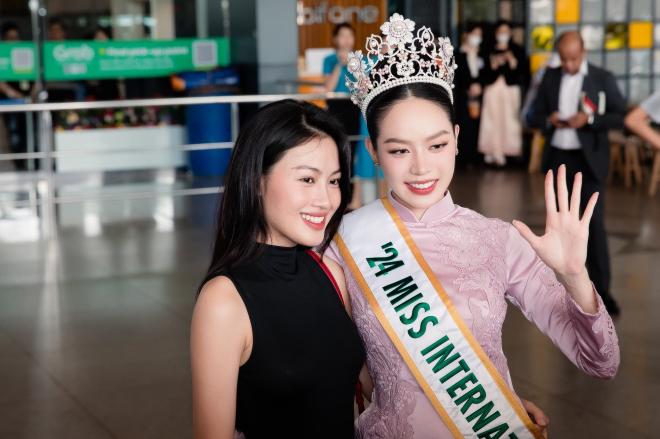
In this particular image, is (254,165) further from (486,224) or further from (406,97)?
(486,224)

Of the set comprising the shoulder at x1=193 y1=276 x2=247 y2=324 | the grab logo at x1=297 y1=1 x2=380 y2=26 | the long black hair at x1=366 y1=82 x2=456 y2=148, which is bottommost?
the shoulder at x1=193 y1=276 x2=247 y2=324

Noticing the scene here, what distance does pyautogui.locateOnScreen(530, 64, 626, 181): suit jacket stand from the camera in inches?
198

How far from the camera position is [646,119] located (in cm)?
409

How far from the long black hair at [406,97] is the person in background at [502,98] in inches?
342

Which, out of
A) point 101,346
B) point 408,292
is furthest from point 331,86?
point 408,292

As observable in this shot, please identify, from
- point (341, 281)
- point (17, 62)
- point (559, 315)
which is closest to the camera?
point (559, 315)

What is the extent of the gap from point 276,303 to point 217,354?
15 cm

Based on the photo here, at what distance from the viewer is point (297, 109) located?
1.77 meters

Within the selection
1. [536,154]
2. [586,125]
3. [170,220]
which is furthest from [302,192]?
[536,154]

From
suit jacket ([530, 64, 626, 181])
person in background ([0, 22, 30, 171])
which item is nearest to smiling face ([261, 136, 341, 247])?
suit jacket ([530, 64, 626, 181])

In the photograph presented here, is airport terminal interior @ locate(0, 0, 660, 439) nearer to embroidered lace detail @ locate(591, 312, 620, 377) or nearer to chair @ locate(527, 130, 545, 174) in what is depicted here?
chair @ locate(527, 130, 545, 174)

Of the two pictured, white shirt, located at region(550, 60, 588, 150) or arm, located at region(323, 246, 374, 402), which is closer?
arm, located at region(323, 246, 374, 402)

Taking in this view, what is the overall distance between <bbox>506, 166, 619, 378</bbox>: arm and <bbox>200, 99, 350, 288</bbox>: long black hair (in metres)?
0.37

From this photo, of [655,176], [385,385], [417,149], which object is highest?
[417,149]
